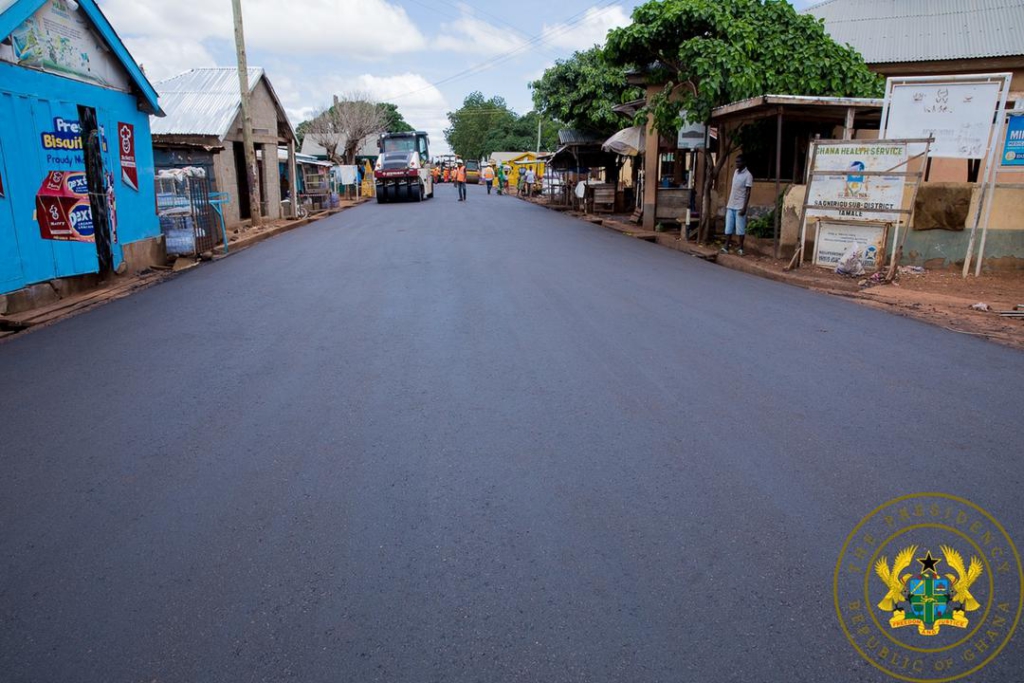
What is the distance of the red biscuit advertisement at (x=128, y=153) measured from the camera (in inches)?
475

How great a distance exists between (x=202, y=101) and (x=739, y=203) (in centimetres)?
1724

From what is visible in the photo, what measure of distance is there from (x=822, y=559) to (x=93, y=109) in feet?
40.0

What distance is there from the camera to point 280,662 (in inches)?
99.4

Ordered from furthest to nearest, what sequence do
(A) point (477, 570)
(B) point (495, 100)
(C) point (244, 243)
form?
(B) point (495, 100) < (C) point (244, 243) < (A) point (477, 570)

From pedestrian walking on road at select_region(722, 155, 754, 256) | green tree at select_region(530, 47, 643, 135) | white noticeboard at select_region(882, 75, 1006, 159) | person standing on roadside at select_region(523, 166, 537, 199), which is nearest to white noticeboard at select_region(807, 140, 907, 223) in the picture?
white noticeboard at select_region(882, 75, 1006, 159)

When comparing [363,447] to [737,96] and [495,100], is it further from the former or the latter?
[495,100]

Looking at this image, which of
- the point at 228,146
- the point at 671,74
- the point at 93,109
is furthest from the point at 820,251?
the point at 228,146

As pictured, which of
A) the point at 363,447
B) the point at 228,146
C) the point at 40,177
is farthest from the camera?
the point at 228,146

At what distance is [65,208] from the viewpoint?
32.3ft

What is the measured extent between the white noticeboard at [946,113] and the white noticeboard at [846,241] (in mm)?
1456

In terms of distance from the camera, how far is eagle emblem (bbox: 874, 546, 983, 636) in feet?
9.08

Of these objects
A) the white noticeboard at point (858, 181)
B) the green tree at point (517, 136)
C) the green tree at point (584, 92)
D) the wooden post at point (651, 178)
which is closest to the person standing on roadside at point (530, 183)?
the green tree at point (584, 92)

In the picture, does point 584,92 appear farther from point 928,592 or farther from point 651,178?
point 928,592

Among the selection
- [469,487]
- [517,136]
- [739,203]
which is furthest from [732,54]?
[517,136]
